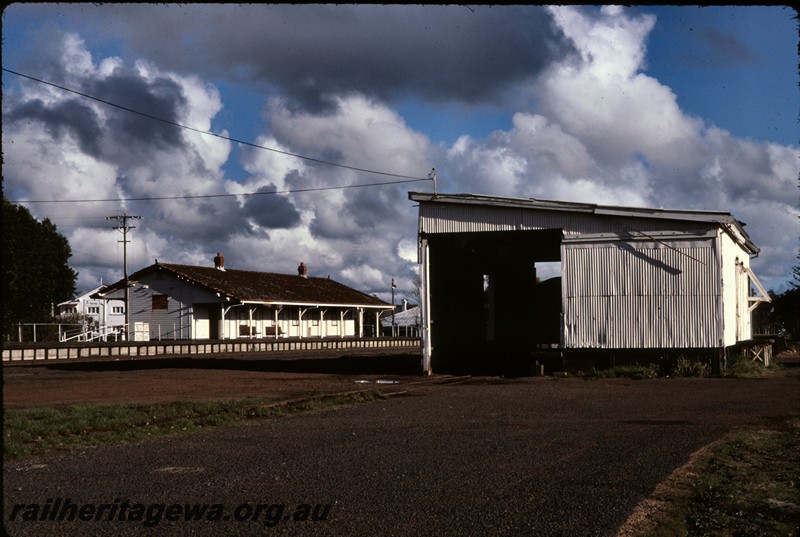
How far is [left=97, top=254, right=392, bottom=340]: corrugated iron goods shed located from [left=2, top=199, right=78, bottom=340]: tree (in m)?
6.56

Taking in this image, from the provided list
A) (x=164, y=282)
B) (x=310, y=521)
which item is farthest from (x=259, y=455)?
(x=164, y=282)

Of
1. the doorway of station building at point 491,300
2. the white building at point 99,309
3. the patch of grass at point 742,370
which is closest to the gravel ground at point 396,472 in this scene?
the patch of grass at point 742,370

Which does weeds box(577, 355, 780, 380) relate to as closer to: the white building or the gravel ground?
the gravel ground

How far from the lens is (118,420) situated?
497 inches

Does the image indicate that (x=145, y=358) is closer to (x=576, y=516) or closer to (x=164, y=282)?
(x=164, y=282)

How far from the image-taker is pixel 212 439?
10.8 metres

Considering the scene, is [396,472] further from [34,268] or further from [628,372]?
[34,268]

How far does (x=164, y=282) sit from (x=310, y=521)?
162 feet

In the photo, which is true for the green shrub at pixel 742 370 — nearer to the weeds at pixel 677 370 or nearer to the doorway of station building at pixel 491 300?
the weeds at pixel 677 370

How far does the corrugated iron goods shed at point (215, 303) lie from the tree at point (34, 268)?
6.56 m

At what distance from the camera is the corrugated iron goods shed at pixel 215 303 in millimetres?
51750

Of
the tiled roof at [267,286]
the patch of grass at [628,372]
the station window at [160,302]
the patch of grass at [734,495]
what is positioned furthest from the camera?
the station window at [160,302]

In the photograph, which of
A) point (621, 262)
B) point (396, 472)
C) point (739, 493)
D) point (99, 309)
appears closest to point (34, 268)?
point (99, 309)

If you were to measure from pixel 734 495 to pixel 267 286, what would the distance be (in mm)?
51197
